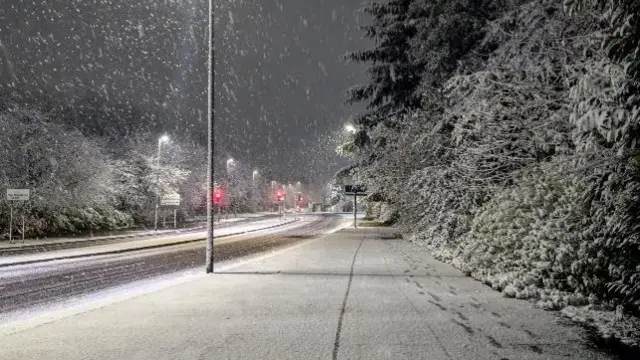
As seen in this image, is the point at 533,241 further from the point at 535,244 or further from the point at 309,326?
the point at 309,326

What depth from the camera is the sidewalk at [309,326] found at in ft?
18.7

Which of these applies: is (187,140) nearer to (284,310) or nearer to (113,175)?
(113,175)

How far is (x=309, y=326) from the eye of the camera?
690 centimetres

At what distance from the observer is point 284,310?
8070mm

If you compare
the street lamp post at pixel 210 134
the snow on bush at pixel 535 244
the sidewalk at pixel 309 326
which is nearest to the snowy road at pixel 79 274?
the street lamp post at pixel 210 134

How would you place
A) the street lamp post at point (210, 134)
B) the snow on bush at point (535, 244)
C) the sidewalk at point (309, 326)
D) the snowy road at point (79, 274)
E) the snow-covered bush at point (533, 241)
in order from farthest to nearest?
the street lamp post at point (210, 134)
the snowy road at point (79, 274)
the snow-covered bush at point (533, 241)
the snow on bush at point (535, 244)
the sidewalk at point (309, 326)

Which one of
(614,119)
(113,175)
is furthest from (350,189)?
(614,119)

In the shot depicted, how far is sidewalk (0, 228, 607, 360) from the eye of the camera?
18.7 feet

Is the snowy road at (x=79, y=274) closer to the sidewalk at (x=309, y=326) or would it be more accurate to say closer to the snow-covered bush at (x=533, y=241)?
the sidewalk at (x=309, y=326)

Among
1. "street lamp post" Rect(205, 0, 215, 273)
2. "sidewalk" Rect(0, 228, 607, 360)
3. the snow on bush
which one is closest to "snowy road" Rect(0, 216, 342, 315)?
"street lamp post" Rect(205, 0, 215, 273)

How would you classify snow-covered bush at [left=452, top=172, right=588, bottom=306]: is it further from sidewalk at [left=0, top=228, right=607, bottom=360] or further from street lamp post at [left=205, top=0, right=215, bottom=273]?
street lamp post at [left=205, top=0, right=215, bottom=273]

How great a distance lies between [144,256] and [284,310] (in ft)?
51.1

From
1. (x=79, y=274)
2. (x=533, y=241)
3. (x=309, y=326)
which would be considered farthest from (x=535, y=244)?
(x=79, y=274)

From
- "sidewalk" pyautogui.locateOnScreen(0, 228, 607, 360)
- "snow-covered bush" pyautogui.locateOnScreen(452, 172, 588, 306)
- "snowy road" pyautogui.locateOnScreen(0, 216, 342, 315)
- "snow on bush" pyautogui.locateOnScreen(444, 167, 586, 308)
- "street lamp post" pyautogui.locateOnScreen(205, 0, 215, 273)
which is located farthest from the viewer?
"street lamp post" pyautogui.locateOnScreen(205, 0, 215, 273)
